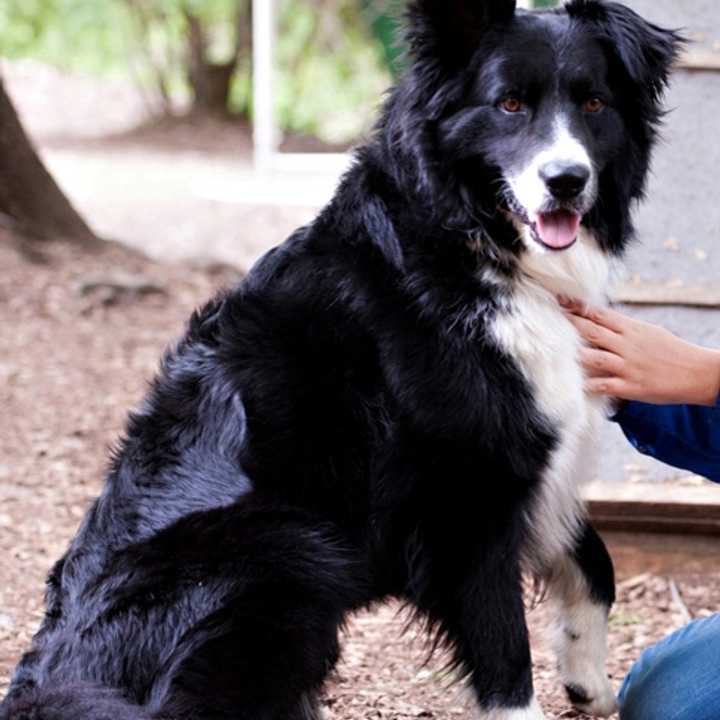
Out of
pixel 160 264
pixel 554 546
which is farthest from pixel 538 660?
pixel 160 264

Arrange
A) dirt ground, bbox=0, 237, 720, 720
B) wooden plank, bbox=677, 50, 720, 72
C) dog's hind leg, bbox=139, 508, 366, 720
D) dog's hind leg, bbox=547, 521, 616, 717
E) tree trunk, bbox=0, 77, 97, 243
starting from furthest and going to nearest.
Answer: tree trunk, bbox=0, 77, 97, 243 < wooden plank, bbox=677, 50, 720, 72 < dirt ground, bbox=0, 237, 720, 720 < dog's hind leg, bbox=547, 521, 616, 717 < dog's hind leg, bbox=139, 508, 366, 720

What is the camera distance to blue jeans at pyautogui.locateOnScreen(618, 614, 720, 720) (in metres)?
2.90

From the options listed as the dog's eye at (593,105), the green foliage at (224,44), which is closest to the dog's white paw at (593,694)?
the dog's eye at (593,105)

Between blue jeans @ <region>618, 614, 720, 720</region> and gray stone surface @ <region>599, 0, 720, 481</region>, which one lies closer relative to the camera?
blue jeans @ <region>618, 614, 720, 720</region>

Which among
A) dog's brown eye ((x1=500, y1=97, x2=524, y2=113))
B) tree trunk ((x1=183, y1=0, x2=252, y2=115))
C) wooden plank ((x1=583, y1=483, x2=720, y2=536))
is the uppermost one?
dog's brown eye ((x1=500, y1=97, x2=524, y2=113))

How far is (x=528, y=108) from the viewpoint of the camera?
2.86 m

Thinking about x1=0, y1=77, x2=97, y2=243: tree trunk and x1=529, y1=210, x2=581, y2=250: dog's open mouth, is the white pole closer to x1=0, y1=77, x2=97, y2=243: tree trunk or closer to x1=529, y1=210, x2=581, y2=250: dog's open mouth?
x1=0, y1=77, x2=97, y2=243: tree trunk

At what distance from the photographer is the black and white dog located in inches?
109

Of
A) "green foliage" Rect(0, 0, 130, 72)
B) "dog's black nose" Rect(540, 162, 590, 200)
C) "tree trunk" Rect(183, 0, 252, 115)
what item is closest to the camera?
"dog's black nose" Rect(540, 162, 590, 200)

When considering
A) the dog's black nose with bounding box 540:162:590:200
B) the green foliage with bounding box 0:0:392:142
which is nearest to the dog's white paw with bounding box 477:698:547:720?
the dog's black nose with bounding box 540:162:590:200

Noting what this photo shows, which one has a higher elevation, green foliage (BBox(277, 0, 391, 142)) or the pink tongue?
the pink tongue

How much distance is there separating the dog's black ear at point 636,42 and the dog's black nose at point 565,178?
33cm

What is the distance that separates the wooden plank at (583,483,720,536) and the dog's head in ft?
4.88

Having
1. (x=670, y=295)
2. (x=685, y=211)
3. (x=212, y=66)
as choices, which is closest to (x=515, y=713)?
(x=670, y=295)
